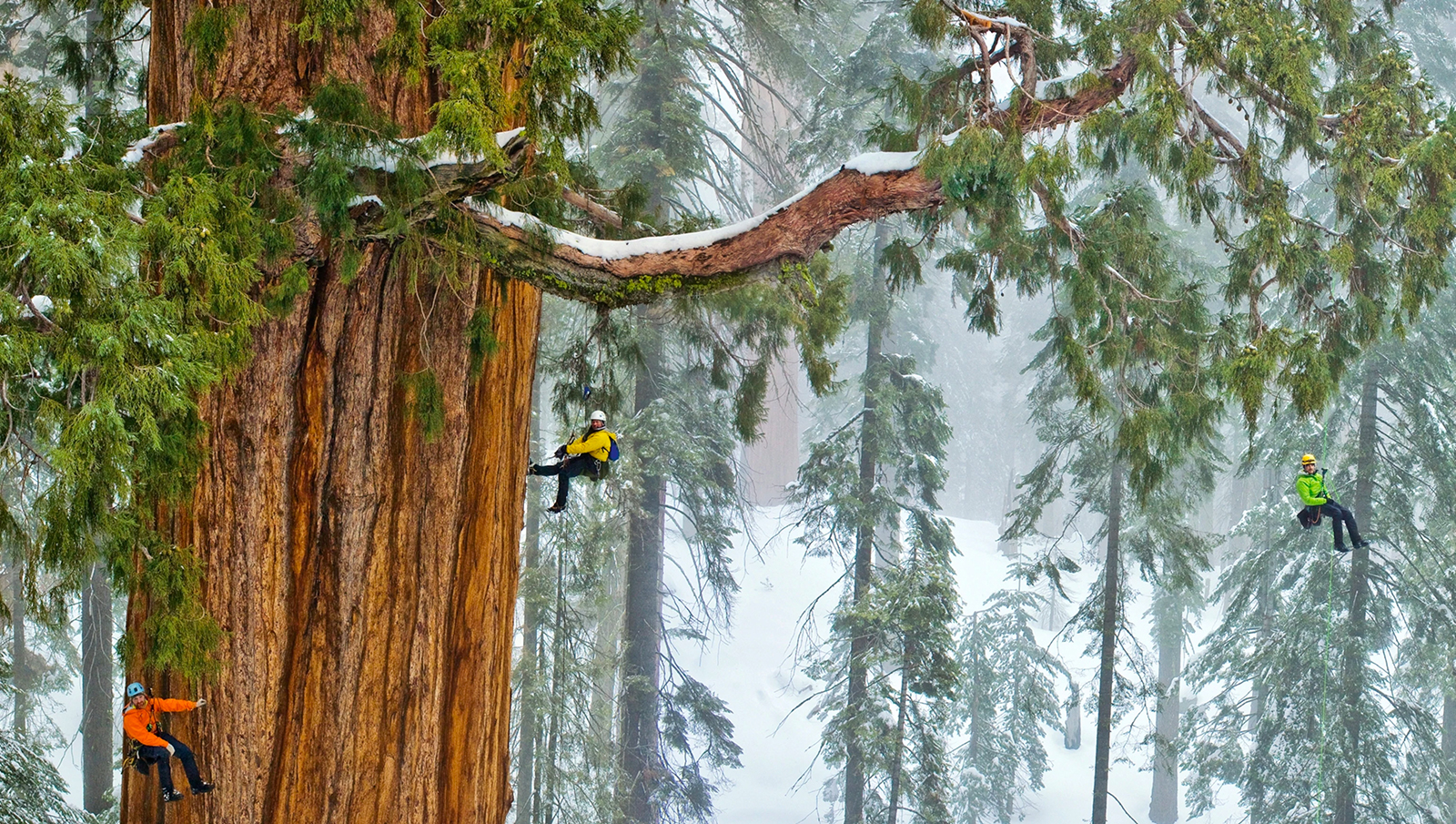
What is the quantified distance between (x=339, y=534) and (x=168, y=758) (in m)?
0.83

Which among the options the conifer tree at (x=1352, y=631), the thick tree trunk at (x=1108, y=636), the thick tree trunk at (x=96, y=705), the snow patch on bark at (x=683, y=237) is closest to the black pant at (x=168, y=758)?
the snow patch on bark at (x=683, y=237)

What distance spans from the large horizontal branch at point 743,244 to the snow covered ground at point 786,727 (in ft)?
52.6

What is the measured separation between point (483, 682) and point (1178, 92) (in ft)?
11.9

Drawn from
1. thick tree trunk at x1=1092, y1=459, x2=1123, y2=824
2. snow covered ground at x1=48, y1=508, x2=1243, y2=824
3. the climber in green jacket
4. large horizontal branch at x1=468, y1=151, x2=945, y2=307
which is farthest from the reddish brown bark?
snow covered ground at x1=48, y1=508, x2=1243, y2=824

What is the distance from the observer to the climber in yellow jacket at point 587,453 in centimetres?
549

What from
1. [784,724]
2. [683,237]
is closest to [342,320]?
[683,237]

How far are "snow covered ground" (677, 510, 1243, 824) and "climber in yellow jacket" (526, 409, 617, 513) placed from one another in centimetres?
1436

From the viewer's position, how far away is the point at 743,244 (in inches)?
156

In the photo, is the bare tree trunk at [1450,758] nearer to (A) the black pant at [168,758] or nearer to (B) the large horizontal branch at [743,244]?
(B) the large horizontal branch at [743,244]

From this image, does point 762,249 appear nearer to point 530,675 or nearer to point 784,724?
point 530,675

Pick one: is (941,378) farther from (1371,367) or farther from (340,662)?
(340,662)

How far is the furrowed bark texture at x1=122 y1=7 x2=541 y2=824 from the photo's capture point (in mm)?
3717

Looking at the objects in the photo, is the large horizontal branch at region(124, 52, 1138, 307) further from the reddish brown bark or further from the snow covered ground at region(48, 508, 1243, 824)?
the snow covered ground at region(48, 508, 1243, 824)

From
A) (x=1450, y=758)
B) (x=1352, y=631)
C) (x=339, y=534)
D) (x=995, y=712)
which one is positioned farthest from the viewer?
(x=995, y=712)
